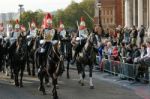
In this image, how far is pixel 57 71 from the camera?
754 inches

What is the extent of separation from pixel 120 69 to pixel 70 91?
16.7ft

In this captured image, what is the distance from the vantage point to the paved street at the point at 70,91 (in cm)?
2002

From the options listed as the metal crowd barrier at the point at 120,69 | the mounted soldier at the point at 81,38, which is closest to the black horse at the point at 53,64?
the mounted soldier at the point at 81,38

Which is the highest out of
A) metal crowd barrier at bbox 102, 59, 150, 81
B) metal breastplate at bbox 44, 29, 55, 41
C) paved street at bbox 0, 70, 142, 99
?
metal breastplate at bbox 44, 29, 55, 41

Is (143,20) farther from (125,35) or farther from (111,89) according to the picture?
(111,89)

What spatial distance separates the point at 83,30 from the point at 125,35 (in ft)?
37.9

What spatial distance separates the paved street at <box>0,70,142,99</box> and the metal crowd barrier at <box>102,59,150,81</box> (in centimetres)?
90

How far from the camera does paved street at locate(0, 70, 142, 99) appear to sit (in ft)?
65.7

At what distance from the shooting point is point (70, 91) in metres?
21.7

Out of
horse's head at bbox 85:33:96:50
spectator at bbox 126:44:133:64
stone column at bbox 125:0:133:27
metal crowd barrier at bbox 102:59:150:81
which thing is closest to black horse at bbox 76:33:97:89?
horse's head at bbox 85:33:96:50

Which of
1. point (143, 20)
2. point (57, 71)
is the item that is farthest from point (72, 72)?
point (143, 20)

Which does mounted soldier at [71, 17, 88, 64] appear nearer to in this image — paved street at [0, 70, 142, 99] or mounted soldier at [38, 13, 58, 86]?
paved street at [0, 70, 142, 99]

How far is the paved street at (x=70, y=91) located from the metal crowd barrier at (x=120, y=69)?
0.90m

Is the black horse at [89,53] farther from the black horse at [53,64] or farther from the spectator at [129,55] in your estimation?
the black horse at [53,64]
